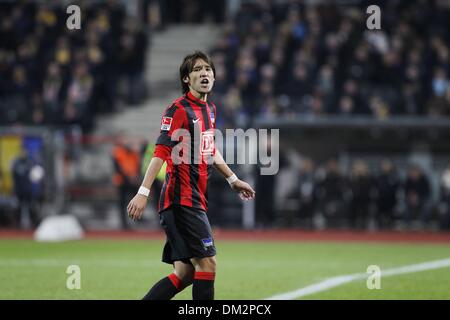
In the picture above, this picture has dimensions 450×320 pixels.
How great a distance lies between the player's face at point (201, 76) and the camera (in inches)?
274

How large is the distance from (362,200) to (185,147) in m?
14.2

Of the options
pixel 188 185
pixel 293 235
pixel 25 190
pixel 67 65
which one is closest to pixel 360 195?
pixel 293 235

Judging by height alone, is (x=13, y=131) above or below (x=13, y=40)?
below

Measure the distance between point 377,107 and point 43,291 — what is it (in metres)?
12.8

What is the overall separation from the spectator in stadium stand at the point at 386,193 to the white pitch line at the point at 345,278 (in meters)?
7.50

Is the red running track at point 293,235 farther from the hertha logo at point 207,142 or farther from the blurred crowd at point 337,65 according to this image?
the hertha logo at point 207,142

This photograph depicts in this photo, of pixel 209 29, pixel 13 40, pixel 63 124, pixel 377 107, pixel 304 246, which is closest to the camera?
pixel 304 246

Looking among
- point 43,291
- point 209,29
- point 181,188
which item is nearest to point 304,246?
point 43,291

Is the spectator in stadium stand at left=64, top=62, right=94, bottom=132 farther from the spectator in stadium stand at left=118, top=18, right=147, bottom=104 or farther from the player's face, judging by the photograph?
the player's face

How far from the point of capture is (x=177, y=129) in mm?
6902

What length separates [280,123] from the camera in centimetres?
2055

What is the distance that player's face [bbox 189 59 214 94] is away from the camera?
6.97m

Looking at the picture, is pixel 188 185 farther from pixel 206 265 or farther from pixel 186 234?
pixel 206 265
